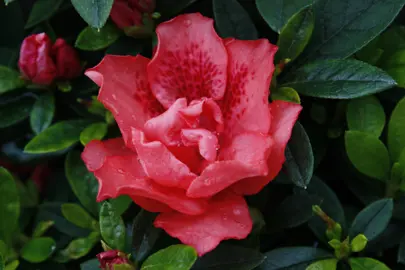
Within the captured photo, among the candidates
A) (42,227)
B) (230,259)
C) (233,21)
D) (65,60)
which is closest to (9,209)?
(42,227)

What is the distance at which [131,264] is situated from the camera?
0.96 meters

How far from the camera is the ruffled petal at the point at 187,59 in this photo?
0.95 m

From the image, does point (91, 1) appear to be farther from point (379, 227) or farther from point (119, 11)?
point (379, 227)

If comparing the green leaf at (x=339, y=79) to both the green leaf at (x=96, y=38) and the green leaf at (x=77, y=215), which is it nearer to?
the green leaf at (x=96, y=38)

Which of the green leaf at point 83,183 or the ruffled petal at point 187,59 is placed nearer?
the ruffled petal at point 187,59

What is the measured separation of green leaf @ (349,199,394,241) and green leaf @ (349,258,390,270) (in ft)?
0.11

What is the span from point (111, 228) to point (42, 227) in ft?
0.77

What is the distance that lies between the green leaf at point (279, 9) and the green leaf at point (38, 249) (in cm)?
55

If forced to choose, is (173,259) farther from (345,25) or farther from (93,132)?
(345,25)

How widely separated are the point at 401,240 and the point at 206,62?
0.44 m

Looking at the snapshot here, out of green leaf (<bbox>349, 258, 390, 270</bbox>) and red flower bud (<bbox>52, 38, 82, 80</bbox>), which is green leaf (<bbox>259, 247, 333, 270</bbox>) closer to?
green leaf (<bbox>349, 258, 390, 270</bbox>)

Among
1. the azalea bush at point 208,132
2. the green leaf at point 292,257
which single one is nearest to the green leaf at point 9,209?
the azalea bush at point 208,132

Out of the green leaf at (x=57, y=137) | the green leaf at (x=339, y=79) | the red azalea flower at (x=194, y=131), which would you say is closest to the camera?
the red azalea flower at (x=194, y=131)

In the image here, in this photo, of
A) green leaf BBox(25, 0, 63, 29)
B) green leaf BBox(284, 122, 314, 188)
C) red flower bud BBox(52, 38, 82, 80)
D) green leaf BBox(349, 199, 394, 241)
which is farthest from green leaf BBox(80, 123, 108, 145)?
green leaf BBox(349, 199, 394, 241)
